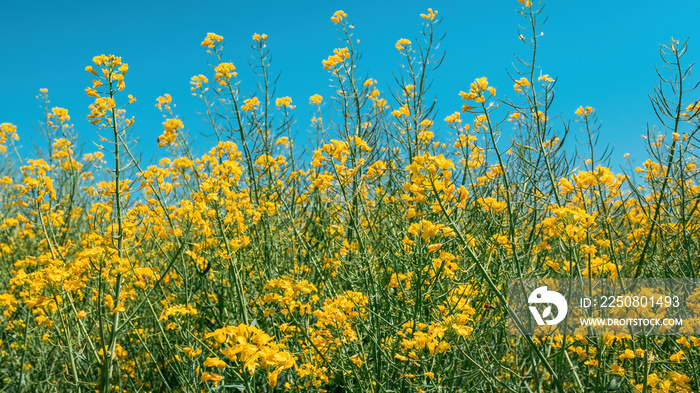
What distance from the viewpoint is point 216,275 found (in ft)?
13.7

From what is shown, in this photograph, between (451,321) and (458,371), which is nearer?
(451,321)

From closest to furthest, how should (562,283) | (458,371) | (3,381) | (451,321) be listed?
(451,321), (562,283), (458,371), (3,381)

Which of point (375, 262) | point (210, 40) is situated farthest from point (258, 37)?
point (375, 262)

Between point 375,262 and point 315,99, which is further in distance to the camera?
point 315,99

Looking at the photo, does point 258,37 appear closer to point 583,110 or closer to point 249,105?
point 249,105

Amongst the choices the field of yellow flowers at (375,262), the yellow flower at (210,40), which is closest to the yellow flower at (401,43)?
the field of yellow flowers at (375,262)

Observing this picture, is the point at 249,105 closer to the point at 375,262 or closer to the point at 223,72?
the point at 223,72

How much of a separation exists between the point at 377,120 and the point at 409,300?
161 cm

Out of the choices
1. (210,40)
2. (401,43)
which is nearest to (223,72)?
(210,40)

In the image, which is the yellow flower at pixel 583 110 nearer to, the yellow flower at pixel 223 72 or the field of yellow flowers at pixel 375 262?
the field of yellow flowers at pixel 375 262

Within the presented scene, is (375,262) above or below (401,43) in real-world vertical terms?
below

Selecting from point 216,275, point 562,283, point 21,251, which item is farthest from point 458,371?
point 21,251

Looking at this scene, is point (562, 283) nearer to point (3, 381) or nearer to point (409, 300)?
point (409, 300)

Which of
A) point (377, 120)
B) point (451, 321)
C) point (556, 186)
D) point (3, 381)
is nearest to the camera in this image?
point (451, 321)
